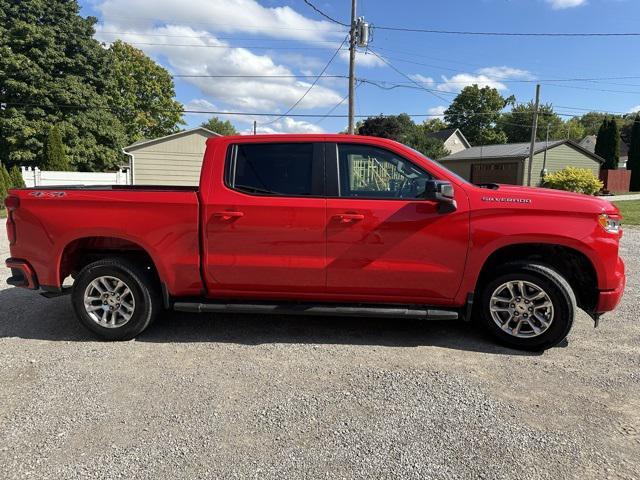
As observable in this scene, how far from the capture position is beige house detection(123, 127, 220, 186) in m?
24.3

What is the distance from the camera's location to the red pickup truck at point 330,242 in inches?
153

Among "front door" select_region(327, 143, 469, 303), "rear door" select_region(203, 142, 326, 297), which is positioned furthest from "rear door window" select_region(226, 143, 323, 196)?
"front door" select_region(327, 143, 469, 303)

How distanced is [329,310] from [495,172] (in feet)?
124

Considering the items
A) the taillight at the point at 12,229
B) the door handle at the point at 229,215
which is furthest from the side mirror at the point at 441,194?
the taillight at the point at 12,229

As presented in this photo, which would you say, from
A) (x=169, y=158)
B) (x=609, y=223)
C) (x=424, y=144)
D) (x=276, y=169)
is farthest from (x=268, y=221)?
(x=424, y=144)

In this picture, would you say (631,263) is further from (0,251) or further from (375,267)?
(0,251)

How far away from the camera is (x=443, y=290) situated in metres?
4.00

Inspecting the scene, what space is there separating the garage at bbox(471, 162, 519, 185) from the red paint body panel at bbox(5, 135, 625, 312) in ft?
113

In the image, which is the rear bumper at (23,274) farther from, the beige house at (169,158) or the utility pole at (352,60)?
the beige house at (169,158)

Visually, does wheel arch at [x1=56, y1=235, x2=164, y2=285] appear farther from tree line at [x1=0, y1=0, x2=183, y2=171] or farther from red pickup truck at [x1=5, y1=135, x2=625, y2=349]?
tree line at [x1=0, y1=0, x2=183, y2=171]

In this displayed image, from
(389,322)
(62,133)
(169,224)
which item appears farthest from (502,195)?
(62,133)

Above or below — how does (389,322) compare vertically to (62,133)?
below

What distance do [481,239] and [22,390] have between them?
3822mm

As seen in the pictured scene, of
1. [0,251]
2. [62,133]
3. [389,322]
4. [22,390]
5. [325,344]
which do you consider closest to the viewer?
[22,390]
